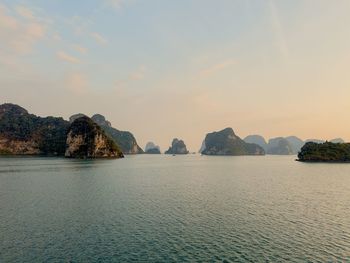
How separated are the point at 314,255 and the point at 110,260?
26.0 m

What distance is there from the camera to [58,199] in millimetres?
76625

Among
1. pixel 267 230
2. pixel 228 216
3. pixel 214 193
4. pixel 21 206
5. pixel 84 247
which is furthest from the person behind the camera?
pixel 214 193

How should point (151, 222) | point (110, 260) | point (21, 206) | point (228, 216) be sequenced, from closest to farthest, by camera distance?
1. point (110, 260)
2. point (151, 222)
3. point (228, 216)
4. point (21, 206)

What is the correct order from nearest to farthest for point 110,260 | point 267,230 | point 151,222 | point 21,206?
1. point 110,260
2. point 267,230
3. point 151,222
4. point 21,206

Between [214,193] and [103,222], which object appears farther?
[214,193]

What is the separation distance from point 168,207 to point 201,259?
102 ft

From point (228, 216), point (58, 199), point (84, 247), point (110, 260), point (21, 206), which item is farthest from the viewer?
point (58, 199)

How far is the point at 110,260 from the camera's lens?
3588 cm

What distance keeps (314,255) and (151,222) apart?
27461 millimetres

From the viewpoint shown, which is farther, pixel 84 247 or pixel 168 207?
pixel 168 207

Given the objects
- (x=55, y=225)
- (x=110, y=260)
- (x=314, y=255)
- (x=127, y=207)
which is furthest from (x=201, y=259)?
(x=127, y=207)

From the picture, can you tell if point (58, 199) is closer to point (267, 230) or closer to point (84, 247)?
point (84, 247)

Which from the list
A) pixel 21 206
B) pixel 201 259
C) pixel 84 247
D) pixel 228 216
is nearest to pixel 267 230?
pixel 228 216

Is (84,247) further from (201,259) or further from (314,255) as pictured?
(314,255)
